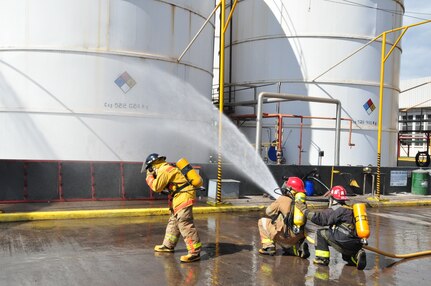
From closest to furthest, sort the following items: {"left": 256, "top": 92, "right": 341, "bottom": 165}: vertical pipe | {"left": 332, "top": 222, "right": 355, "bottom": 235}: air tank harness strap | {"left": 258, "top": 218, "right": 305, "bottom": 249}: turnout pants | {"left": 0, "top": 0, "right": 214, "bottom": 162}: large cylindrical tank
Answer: {"left": 332, "top": 222, "right": 355, "bottom": 235}: air tank harness strap < {"left": 258, "top": 218, "right": 305, "bottom": 249}: turnout pants < {"left": 0, "top": 0, "right": 214, "bottom": 162}: large cylindrical tank < {"left": 256, "top": 92, "right": 341, "bottom": 165}: vertical pipe

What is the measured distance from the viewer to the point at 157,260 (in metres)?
6.67

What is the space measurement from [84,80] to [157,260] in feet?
25.9

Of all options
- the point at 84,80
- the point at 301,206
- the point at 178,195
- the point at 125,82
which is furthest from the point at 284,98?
the point at 178,195

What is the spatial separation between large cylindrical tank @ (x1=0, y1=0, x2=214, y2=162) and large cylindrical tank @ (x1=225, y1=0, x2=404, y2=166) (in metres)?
6.47

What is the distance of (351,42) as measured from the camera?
63.1 feet

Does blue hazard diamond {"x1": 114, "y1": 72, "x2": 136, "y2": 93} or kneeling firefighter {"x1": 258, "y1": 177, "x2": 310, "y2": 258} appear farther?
blue hazard diamond {"x1": 114, "y1": 72, "x2": 136, "y2": 93}

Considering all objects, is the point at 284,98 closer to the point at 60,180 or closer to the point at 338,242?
the point at 60,180

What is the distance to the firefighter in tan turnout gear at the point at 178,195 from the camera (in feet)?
21.7

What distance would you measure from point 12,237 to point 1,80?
21.0ft

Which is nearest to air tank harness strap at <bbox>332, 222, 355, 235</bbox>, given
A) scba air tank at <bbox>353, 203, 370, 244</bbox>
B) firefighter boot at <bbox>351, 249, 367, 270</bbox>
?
scba air tank at <bbox>353, 203, 370, 244</bbox>

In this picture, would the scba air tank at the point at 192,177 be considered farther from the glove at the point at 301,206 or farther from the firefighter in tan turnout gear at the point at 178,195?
the glove at the point at 301,206

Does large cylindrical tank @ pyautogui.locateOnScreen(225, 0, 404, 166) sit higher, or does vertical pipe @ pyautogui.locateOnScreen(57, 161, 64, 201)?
large cylindrical tank @ pyautogui.locateOnScreen(225, 0, 404, 166)

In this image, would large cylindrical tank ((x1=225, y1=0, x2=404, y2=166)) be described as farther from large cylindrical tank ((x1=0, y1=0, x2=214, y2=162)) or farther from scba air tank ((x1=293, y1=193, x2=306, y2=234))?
scba air tank ((x1=293, y1=193, x2=306, y2=234))

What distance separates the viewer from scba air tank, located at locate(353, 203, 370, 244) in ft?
20.4
